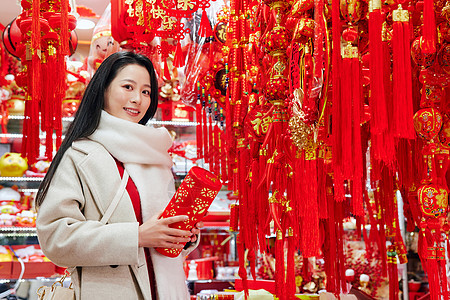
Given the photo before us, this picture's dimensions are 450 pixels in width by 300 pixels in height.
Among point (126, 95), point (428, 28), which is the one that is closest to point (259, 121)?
point (126, 95)

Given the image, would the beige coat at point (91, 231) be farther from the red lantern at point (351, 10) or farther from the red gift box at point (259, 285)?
the red gift box at point (259, 285)

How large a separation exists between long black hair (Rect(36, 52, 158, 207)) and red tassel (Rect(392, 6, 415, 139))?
57cm

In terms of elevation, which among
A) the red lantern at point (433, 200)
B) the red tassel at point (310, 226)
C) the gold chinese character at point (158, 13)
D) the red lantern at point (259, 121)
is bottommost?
the red tassel at point (310, 226)

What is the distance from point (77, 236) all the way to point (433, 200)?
642 mm

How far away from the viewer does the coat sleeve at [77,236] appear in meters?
0.99

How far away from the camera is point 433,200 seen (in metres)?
1.01

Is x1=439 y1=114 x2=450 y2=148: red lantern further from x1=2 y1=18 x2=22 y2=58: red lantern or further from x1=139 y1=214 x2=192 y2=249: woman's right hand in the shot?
x1=2 y1=18 x2=22 y2=58: red lantern

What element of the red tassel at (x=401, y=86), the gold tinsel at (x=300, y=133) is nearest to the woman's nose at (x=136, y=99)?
the gold tinsel at (x=300, y=133)

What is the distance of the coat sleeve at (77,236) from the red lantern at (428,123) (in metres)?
0.56

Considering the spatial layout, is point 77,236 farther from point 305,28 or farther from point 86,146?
point 305,28

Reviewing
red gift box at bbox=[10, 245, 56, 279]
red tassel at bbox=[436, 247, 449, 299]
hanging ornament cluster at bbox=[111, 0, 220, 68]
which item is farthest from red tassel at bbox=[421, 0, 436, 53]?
red gift box at bbox=[10, 245, 56, 279]

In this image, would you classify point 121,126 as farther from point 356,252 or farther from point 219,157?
point 356,252

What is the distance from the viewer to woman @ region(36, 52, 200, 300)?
1.00 meters

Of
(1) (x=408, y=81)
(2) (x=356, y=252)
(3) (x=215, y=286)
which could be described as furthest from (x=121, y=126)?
(2) (x=356, y=252)
